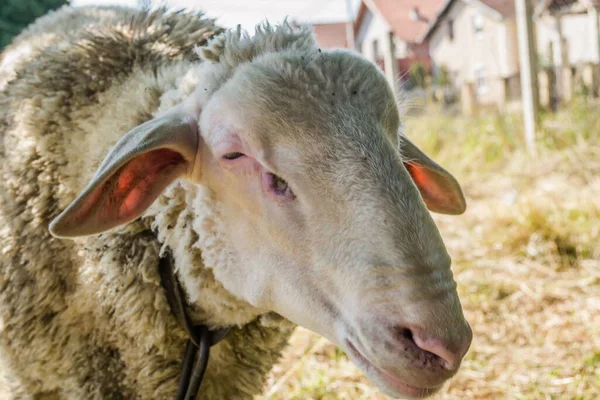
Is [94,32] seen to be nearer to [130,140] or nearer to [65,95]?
[65,95]

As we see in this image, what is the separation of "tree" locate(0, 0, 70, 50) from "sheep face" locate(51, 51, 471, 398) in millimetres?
6333

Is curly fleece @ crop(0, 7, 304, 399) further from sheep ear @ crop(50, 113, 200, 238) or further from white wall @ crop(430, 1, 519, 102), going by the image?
white wall @ crop(430, 1, 519, 102)

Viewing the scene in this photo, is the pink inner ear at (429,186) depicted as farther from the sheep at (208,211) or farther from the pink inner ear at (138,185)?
the pink inner ear at (138,185)

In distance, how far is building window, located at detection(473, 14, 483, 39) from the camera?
69.6 feet

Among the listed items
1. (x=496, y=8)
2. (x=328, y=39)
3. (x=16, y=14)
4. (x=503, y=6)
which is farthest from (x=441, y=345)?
(x=496, y=8)

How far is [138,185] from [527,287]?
3022 millimetres

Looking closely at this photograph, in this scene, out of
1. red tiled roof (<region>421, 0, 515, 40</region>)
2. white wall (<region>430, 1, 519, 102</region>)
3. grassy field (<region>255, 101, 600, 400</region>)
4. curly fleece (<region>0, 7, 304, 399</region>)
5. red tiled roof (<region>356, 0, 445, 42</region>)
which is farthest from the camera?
red tiled roof (<region>356, 0, 445, 42</region>)

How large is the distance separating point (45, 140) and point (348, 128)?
1210 mm

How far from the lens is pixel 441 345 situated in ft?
4.08

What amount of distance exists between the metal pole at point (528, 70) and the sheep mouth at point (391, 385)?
6040 mm

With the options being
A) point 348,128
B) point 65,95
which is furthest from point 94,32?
point 348,128

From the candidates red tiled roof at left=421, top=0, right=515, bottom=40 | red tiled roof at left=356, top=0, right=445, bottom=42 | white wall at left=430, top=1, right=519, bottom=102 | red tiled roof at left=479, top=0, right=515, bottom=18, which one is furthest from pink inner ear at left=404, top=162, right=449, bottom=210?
red tiled roof at left=356, top=0, right=445, bottom=42

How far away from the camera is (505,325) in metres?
3.62

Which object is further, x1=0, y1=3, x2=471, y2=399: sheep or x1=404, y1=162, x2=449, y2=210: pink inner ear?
x1=404, y1=162, x2=449, y2=210: pink inner ear
